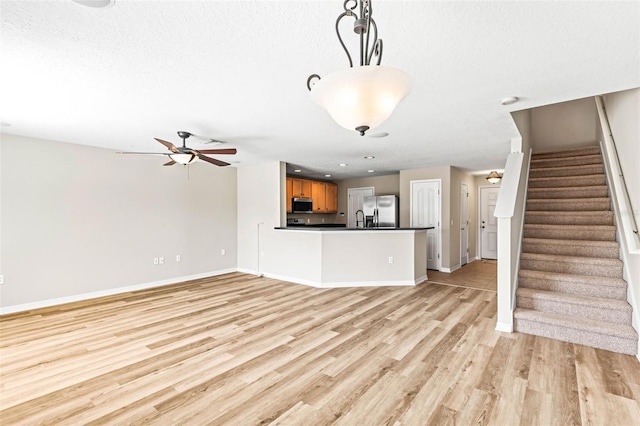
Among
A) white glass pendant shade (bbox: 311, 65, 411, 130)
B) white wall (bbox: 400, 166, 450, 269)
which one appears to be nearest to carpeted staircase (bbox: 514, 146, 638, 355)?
white wall (bbox: 400, 166, 450, 269)

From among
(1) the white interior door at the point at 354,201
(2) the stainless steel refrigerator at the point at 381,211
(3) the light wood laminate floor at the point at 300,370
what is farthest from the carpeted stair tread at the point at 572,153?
(1) the white interior door at the point at 354,201

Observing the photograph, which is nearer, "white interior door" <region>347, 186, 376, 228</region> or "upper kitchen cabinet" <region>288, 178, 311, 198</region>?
"upper kitchen cabinet" <region>288, 178, 311, 198</region>

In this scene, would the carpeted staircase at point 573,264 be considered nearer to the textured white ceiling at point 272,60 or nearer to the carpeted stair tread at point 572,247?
the carpeted stair tread at point 572,247

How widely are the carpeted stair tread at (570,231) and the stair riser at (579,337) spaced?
1519 millimetres

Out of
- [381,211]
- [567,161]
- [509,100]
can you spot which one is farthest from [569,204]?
[381,211]

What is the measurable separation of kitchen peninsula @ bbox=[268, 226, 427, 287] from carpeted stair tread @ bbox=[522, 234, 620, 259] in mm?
1800

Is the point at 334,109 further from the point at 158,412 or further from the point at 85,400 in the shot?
the point at 85,400

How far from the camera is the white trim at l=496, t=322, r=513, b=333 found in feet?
10.5

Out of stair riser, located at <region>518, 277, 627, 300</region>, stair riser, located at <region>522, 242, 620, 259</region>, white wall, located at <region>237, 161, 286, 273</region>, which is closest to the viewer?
stair riser, located at <region>518, 277, 627, 300</region>

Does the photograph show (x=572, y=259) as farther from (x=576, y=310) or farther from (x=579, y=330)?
(x=579, y=330)

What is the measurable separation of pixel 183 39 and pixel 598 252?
189 inches

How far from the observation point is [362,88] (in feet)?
3.54

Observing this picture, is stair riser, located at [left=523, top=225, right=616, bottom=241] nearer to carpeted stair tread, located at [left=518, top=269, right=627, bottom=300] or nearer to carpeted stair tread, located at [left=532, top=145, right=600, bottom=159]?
carpeted stair tread, located at [left=518, top=269, right=627, bottom=300]

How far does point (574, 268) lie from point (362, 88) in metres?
3.92
